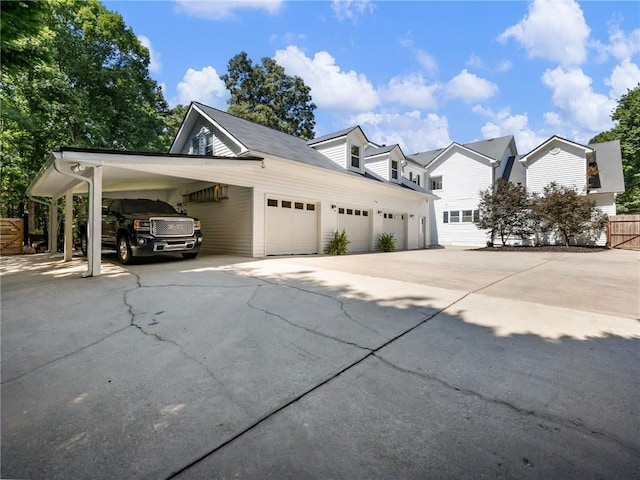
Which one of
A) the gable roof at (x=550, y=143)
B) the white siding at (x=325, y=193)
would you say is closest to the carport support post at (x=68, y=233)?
the white siding at (x=325, y=193)

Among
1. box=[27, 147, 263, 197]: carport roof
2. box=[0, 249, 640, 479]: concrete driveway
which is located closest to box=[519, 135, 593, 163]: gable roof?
box=[0, 249, 640, 479]: concrete driveway

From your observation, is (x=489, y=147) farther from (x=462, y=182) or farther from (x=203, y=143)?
(x=203, y=143)

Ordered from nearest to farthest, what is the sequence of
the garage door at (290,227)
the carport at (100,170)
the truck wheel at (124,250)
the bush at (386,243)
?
1. the carport at (100,170)
2. the truck wheel at (124,250)
3. the garage door at (290,227)
4. the bush at (386,243)

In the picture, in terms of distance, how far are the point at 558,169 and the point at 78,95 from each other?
2843 cm

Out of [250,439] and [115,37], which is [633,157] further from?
[115,37]

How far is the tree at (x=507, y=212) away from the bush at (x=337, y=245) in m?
9.82

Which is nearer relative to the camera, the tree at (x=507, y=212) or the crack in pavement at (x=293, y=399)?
the crack in pavement at (x=293, y=399)

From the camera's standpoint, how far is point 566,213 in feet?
48.6

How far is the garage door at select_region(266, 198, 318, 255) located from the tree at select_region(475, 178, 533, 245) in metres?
11.2

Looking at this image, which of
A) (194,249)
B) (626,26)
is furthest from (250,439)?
(626,26)

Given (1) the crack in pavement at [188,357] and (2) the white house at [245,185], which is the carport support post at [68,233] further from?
(1) the crack in pavement at [188,357]

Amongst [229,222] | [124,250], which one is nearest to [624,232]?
[229,222]

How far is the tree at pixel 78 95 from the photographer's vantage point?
1448 cm

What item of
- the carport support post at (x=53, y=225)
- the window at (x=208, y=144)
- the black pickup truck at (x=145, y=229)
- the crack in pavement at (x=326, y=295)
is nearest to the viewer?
the crack in pavement at (x=326, y=295)
